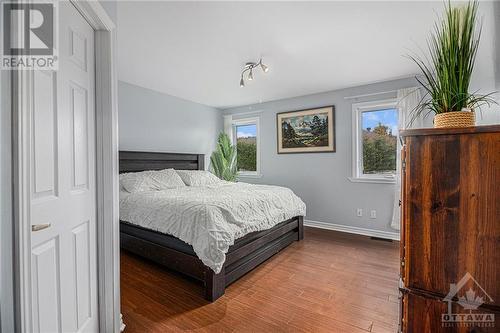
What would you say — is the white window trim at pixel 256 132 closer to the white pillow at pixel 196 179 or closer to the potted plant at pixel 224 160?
the potted plant at pixel 224 160

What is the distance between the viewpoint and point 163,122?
428cm

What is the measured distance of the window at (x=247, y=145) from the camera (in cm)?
508

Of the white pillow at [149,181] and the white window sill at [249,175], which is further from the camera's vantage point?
the white window sill at [249,175]

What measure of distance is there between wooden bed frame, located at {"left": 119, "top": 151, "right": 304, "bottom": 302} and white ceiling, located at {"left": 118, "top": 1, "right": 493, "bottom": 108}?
1634 mm

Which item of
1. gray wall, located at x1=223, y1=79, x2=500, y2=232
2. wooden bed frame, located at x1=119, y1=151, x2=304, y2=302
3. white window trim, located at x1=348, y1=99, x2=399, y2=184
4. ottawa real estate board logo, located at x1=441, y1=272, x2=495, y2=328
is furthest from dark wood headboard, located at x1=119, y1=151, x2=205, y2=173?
ottawa real estate board logo, located at x1=441, y1=272, x2=495, y2=328

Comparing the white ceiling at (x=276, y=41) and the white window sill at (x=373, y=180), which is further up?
the white ceiling at (x=276, y=41)

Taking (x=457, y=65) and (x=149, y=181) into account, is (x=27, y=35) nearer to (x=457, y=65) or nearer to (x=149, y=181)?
(x=457, y=65)

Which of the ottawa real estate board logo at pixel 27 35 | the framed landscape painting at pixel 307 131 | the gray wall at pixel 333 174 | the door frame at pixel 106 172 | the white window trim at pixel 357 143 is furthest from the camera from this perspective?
the framed landscape painting at pixel 307 131

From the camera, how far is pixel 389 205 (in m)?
3.56

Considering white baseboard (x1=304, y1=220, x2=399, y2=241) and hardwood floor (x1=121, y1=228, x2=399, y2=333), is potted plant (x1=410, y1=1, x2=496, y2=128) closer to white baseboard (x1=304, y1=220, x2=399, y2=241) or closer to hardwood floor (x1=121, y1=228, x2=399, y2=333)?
hardwood floor (x1=121, y1=228, x2=399, y2=333)

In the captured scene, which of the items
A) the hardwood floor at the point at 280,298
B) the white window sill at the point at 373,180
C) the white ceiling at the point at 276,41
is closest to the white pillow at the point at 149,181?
the hardwood floor at the point at 280,298

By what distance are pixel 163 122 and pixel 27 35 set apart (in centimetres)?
343

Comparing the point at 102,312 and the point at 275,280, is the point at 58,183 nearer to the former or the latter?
the point at 102,312

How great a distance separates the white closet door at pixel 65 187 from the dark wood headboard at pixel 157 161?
7.42ft
